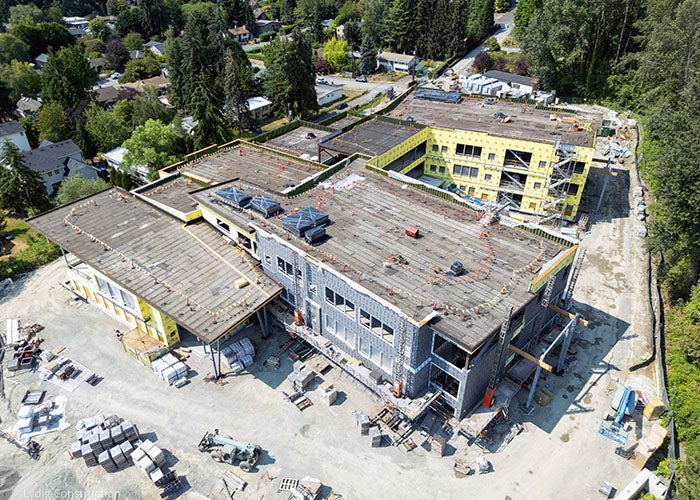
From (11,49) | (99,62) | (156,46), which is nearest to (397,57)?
(156,46)

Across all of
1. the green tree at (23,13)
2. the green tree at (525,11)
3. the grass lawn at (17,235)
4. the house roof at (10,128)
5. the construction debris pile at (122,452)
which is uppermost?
the green tree at (525,11)

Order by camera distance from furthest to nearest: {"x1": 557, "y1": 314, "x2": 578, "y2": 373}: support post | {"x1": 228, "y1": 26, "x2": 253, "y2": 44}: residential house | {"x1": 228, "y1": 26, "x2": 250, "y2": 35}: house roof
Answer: {"x1": 228, "y1": 26, "x2": 250, "y2": 35}: house roof < {"x1": 228, "y1": 26, "x2": 253, "y2": 44}: residential house < {"x1": 557, "y1": 314, "x2": 578, "y2": 373}: support post

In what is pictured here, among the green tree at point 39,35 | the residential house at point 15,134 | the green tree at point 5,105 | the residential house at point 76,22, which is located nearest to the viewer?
the residential house at point 15,134

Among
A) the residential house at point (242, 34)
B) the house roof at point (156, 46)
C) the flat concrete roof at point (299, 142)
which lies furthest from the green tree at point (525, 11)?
the house roof at point (156, 46)

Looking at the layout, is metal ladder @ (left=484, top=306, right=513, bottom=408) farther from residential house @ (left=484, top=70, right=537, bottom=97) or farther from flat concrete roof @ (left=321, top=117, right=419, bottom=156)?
residential house @ (left=484, top=70, right=537, bottom=97)

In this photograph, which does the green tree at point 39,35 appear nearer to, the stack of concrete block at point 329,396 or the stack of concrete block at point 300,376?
the stack of concrete block at point 300,376

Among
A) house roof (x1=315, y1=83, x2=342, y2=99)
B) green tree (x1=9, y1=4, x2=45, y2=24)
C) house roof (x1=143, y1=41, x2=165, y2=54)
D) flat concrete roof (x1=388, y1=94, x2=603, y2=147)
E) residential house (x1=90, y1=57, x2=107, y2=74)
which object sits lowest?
residential house (x1=90, y1=57, x2=107, y2=74)

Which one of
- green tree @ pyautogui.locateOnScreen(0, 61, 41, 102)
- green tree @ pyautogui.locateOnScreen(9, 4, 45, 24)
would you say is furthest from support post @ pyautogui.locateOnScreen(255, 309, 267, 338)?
green tree @ pyautogui.locateOnScreen(9, 4, 45, 24)
